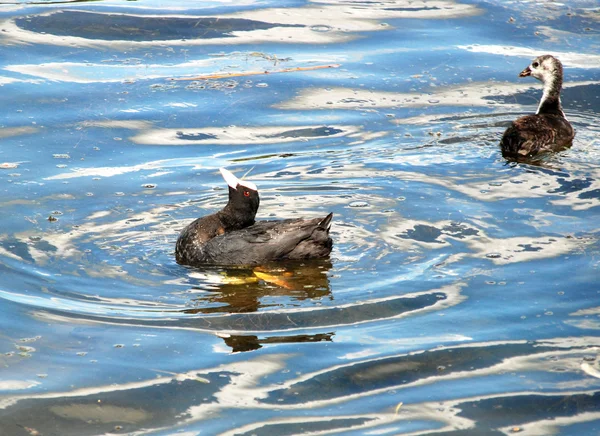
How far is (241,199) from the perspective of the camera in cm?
823

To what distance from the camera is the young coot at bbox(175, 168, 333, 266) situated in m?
7.99

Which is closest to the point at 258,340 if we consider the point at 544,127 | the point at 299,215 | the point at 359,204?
the point at 299,215

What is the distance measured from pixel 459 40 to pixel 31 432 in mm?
10409

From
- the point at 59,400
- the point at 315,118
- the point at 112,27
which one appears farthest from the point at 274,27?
the point at 59,400

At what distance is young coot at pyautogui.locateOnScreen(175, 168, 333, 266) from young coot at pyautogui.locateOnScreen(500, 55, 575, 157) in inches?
132

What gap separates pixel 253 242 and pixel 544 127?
168 inches

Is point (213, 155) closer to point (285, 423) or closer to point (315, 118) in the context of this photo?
point (315, 118)

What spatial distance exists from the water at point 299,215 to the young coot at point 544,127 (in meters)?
0.19

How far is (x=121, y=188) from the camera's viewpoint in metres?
9.43

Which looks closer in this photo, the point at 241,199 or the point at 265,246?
the point at 265,246

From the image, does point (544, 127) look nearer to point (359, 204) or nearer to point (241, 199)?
point (359, 204)

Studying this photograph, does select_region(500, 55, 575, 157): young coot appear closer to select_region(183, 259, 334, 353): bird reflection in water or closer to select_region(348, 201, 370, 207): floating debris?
select_region(348, 201, 370, 207): floating debris

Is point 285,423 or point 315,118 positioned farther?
point 315,118

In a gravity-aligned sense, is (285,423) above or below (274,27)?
below
